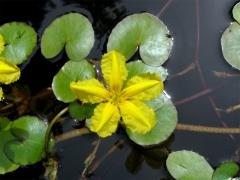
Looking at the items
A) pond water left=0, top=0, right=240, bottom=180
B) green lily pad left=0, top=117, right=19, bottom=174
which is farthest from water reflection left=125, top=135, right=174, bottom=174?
green lily pad left=0, top=117, right=19, bottom=174

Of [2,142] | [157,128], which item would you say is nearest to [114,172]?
[157,128]

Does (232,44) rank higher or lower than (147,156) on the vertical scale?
higher

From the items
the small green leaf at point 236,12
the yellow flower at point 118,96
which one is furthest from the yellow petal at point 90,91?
the small green leaf at point 236,12

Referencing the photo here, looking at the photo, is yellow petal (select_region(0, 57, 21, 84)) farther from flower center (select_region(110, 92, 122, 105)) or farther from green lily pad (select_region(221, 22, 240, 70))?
green lily pad (select_region(221, 22, 240, 70))

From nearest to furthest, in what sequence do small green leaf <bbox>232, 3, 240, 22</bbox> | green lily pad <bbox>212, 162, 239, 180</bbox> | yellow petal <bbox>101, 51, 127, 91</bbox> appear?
yellow petal <bbox>101, 51, 127, 91</bbox> < green lily pad <bbox>212, 162, 239, 180</bbox> < small green leaf <bbox>232, 3, 240, 22</bbox>

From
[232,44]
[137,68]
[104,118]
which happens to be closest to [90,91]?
[104,118]

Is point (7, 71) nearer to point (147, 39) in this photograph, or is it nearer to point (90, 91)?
point (90, 91)

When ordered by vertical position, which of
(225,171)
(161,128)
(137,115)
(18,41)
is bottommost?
(225,171)

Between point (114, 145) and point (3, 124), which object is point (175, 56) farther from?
point (3, 124)
